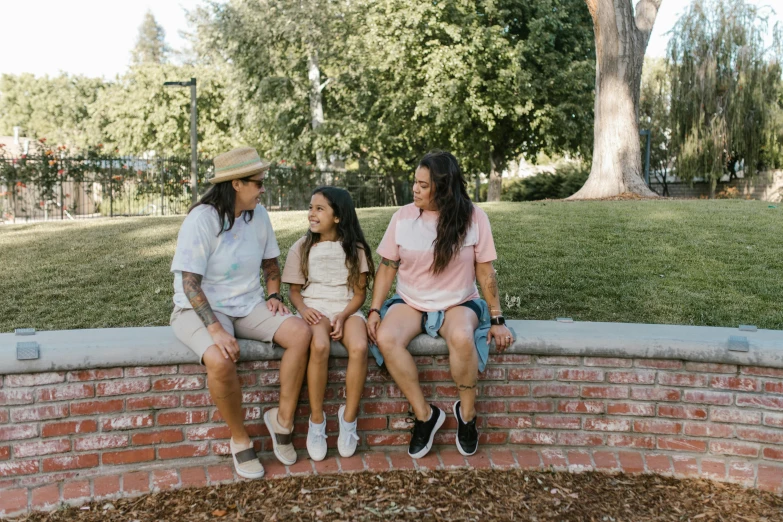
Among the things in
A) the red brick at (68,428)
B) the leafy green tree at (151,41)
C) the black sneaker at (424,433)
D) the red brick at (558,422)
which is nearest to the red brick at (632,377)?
the red brick at (558,422)

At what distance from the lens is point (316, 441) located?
3695 millimetres

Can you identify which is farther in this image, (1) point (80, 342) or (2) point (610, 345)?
(2) point (610, 345)

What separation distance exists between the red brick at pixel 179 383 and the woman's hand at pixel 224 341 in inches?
9.9

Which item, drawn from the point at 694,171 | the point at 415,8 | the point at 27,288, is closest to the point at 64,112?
the point at 415,8

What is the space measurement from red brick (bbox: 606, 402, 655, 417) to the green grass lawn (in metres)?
1.69

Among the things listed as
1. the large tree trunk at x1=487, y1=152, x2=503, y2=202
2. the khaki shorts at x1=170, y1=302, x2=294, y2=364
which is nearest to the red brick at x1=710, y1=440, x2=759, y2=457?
the khaki shorts at x1=170, y1=302, x2=294, y2=364

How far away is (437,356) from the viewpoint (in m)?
3.82

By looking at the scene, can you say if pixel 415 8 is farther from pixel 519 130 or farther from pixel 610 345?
pixel 610 345

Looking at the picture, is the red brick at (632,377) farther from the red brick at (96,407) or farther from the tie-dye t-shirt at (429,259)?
the red brick at (96,407)

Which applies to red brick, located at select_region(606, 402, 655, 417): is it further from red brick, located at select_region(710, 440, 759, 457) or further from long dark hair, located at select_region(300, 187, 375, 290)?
long dark hair, located at select_region(300, 187, 375, 290)

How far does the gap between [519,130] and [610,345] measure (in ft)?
70.6

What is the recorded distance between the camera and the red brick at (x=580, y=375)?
3.81 m

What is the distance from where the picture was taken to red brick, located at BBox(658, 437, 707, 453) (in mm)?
3771

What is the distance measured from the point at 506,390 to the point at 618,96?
1114 centimetres
